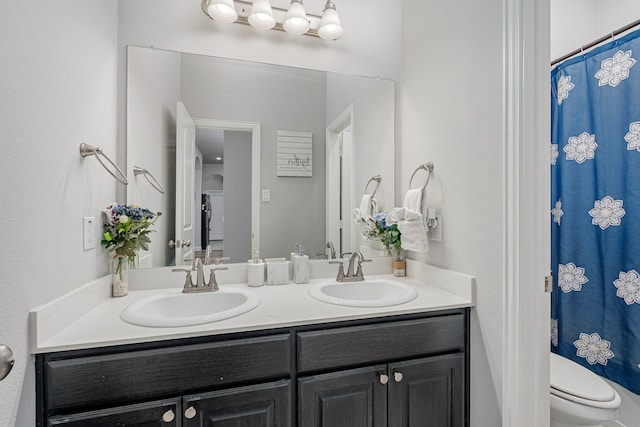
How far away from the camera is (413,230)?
1.56m

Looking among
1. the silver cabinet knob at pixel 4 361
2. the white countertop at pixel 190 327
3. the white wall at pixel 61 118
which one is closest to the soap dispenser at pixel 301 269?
the white countertop at pixel 190 327

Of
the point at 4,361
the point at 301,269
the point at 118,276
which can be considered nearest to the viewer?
the point at 4,361

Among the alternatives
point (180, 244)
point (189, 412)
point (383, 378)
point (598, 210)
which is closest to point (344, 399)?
point (383, 378)

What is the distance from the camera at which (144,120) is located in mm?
1544

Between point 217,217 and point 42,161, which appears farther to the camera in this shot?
point 217,217

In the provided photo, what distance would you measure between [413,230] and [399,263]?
32 cm

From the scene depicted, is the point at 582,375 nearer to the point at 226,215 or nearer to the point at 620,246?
the point at 620,246

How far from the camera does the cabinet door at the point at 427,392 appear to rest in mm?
1220

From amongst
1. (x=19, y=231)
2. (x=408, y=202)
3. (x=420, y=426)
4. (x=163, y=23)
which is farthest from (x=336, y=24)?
(x=420, y=426)

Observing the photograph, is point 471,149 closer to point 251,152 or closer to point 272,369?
point 251,152

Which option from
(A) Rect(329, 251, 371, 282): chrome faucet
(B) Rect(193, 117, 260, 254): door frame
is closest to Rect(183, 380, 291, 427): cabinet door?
(A) Rect(329, 251, 371, 282): chrome faucet

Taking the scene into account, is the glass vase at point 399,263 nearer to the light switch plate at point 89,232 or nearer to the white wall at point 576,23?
the light switch plate at point 89,232

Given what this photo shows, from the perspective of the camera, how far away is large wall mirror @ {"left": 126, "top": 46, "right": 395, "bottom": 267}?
156 cm

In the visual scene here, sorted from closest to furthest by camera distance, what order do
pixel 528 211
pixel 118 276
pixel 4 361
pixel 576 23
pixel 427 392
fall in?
pixel 4 361 < pixel 528 211 < pixel 427 392 < pixel 118 276 < pixel 576 23
